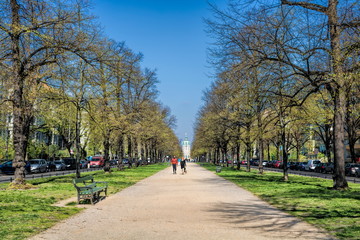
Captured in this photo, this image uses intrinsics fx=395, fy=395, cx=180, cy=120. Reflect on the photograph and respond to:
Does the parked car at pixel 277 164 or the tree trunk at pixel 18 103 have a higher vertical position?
the tree trunk at pixel 18 103

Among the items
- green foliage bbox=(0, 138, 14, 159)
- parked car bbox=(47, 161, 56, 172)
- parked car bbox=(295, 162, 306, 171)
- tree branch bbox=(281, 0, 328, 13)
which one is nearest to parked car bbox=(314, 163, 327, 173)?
parked car bbox=(295, 162, 306, 171)

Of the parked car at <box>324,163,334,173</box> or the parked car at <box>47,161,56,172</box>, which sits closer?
the parked car at <box>324,163,334,173</box>

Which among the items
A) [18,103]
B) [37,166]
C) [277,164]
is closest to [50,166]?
[37,166]

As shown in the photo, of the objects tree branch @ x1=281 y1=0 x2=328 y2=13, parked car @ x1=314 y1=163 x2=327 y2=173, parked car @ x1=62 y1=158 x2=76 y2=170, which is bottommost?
parked car @ x1=314 y1=163 x2=327 y2=173

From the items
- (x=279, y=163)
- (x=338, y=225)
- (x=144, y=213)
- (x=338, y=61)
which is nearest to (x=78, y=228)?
(x=144, y=213)

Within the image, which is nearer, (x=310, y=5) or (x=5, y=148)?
(x=310, y=5)

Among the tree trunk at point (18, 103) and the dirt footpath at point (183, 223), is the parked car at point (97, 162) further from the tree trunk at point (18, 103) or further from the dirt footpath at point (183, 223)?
the dirt footpath at point (183, 223)

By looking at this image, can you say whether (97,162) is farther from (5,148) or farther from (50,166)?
(5,148)

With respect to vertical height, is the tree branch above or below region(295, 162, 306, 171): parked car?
above

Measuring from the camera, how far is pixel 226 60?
17.1m

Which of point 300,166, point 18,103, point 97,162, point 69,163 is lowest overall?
point 300,166

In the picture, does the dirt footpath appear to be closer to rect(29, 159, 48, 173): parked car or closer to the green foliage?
rect(29, 159, 48, 173): parked car

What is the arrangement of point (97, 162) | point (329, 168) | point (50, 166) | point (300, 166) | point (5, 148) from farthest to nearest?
point (97, 162)
point (300, 166)
point (5, 148)
point (50, 166)
point (329, 168)

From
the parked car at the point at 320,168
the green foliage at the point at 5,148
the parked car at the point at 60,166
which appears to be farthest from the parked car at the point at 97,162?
the parked car at the point at 320,168
